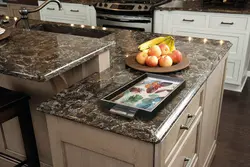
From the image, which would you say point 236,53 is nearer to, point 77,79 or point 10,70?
point 77,79

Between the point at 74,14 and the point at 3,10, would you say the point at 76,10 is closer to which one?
the point at 74,14

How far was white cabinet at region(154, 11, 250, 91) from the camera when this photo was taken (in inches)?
129

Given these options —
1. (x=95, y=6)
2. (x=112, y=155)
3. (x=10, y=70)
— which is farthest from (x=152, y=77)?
(x=95, y=6)

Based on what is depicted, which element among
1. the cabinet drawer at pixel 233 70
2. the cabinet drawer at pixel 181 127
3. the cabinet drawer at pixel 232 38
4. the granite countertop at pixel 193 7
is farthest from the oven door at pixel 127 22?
the cabinet drawer at pixel 181 127

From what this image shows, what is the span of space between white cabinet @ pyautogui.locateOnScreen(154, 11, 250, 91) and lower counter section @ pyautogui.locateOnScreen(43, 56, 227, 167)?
179 centimetres

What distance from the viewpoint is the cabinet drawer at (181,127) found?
1171 mm

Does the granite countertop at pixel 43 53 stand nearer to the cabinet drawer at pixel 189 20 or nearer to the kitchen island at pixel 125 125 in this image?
the kitchen island at pixel 125 125

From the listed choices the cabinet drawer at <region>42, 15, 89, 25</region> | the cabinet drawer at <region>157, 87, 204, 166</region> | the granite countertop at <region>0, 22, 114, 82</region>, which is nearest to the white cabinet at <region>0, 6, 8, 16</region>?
the cabinet drawer at <region>42, 15, 89, 25</region>

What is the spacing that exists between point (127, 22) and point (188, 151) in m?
2.48

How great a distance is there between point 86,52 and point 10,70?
40 centimetres

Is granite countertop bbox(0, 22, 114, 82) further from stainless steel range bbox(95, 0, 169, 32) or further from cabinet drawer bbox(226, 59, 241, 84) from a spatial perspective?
cabinet drawer bbox(226, 59, 241, 84)

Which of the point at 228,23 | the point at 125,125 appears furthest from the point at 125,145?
the point at 228,23

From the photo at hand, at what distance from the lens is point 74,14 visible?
13.9 ft

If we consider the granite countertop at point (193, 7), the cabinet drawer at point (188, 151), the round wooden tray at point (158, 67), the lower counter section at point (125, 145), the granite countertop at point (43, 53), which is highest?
the granite countertop at point (193, 7)
